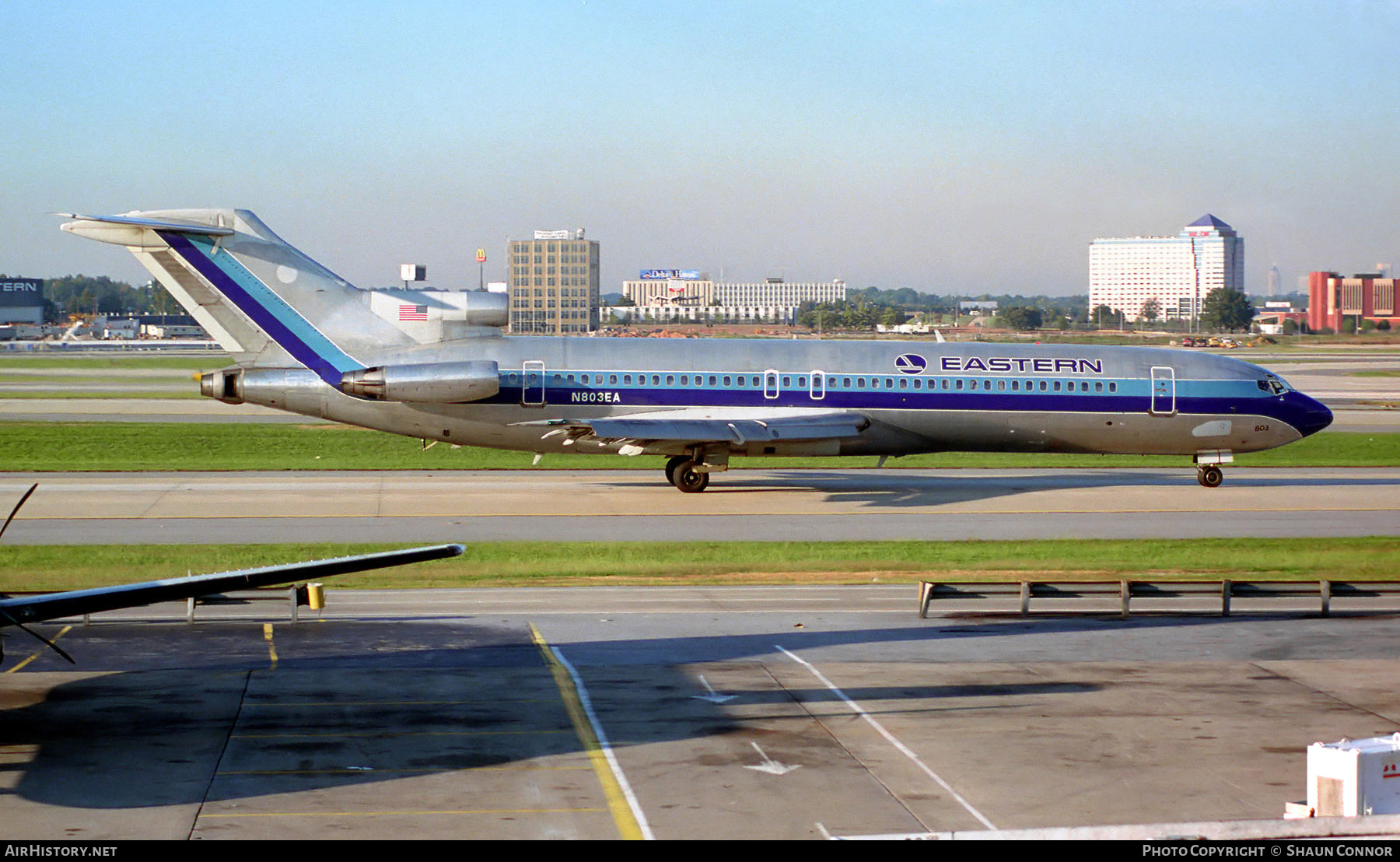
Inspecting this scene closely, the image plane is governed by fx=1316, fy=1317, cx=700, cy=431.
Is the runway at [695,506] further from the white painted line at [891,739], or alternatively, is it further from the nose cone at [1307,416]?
the white painted line at [891,739]

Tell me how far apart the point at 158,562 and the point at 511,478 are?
16645 mm

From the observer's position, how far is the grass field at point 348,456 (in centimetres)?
4706

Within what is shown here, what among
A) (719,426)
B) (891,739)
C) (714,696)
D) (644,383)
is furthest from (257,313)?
(891,739)

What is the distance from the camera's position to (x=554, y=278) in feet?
601

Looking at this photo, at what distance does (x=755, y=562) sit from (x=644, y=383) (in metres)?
11.2

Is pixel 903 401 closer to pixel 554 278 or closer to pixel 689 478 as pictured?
pixel 689 478

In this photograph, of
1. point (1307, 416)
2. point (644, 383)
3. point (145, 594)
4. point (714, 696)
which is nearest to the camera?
point (145, 594)

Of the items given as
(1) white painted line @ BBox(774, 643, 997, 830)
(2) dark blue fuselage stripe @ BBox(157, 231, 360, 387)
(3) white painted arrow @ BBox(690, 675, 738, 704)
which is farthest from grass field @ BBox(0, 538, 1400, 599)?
(2) dark blue fuselage stripe @ BBox(157, 231, 360, 387)

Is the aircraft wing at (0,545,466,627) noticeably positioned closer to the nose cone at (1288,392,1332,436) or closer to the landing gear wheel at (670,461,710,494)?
the landing gear wheel at (670,461,710,494)

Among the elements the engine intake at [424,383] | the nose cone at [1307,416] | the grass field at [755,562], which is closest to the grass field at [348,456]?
the nose cone at [1307,416]

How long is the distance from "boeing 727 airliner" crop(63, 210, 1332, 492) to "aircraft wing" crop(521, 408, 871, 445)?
0.20 feet

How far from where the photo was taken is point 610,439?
124ft

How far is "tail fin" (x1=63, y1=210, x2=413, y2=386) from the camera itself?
125 feet
